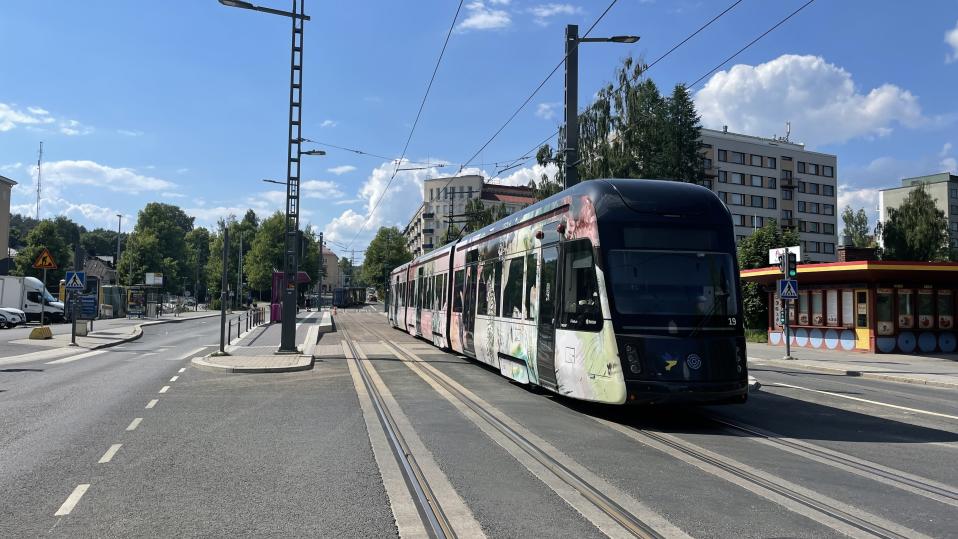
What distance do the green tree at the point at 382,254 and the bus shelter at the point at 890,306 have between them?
86669 millimetres

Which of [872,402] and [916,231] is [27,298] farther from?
[916,231]

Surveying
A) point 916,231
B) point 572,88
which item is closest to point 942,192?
point 916,231

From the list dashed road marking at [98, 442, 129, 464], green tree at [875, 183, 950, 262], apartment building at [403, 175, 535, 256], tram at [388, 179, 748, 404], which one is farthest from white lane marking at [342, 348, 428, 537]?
apartment building at [403, 175, 535, 256]

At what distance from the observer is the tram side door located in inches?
400

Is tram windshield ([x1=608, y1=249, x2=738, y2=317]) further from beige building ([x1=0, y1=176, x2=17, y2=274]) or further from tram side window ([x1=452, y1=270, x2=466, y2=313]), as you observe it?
beige building ([x1=0, y1=176, x2=17, y2=274])

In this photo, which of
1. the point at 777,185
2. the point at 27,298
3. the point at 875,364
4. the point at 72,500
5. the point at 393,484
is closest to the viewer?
the point at 72,500

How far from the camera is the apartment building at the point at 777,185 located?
251 ft

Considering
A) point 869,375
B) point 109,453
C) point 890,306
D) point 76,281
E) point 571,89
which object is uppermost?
point 571,89

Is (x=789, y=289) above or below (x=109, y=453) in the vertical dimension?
above

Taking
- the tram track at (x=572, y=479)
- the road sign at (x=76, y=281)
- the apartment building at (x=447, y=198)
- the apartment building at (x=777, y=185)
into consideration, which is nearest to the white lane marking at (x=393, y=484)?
the tram track at (x=572, y=479)

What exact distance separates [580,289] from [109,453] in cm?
595

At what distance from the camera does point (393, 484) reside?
5.84 m

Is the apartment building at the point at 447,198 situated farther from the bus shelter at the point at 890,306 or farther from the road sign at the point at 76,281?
the road sign at the point at 76,281

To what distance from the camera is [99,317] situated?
48.6 meters
